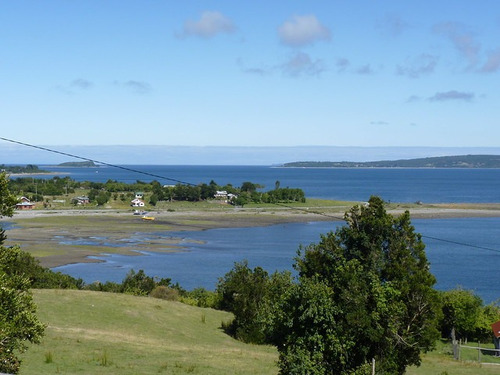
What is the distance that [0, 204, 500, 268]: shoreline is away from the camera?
81875 mm

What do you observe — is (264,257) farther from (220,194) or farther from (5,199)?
(220,194)

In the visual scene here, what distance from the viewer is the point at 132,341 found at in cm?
2856

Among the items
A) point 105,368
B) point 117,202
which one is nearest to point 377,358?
point 105,368

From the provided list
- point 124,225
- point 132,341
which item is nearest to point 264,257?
point 124,225

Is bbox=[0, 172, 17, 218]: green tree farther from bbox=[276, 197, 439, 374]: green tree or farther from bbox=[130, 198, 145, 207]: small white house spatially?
bbox=[130, 198, 145, 207]: small white house

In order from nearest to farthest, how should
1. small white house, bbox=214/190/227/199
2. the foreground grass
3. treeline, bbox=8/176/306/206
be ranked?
the foreground grass
treeline, bbox=8/176/306/206
small white house, bbox=214/190/227/199

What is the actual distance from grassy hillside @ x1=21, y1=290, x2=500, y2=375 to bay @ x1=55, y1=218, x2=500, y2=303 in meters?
22.9

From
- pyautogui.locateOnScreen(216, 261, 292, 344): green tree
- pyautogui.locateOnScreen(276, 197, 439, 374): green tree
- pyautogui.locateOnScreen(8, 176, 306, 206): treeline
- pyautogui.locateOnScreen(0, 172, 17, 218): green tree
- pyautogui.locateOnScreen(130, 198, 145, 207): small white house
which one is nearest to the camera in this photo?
pyautogui.locateOnScreen(0, 172, 17, 218): green tree

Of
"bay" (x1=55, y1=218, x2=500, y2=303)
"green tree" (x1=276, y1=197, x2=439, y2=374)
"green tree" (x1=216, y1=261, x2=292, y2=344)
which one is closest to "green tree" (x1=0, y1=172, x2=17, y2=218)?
"green tree" (x1=276, y1=197, x2=439, y2=374)

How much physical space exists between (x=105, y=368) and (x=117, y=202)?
141949 mm

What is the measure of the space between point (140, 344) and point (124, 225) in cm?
8867

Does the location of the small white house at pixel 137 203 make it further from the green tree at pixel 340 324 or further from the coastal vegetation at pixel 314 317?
the green tree at pixel 340 324

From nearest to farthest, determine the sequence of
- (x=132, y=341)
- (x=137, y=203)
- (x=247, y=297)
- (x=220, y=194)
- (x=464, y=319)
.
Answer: (x=132, y=341)
(x=247, y=297)
(x=464, y=319)
(x=137, y=203)
(x=220, y=194)

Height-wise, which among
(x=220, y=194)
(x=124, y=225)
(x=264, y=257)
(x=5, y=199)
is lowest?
(x=264, y=257)
